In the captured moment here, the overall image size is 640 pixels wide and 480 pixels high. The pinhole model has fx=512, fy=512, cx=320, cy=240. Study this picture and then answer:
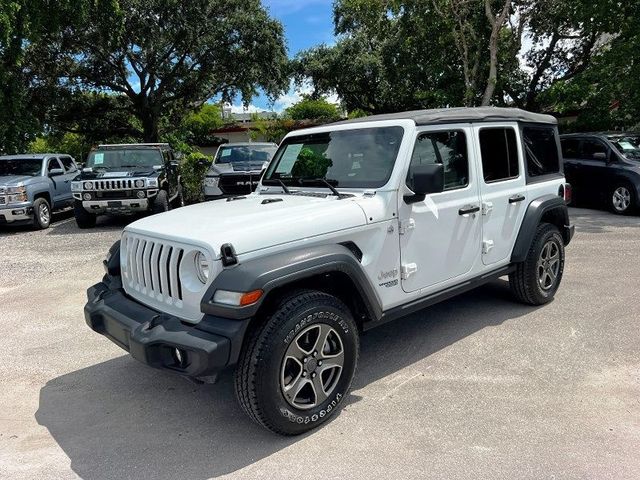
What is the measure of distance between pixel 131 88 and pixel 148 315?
21.4 metres

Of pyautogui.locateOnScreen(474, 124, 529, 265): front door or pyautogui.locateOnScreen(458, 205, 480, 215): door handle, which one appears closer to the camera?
pyautogui.locateOnScreen(458, 205, 480, 215): door handle

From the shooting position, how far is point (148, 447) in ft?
10.1

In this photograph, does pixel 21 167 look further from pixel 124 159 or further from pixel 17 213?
pixel 124 159

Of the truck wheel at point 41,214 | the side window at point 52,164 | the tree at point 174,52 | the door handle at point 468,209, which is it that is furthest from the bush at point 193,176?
the door handle at point 468,209

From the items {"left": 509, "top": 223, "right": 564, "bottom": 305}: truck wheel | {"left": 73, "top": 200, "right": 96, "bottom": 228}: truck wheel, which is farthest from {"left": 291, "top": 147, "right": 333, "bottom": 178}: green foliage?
{"left": 73, "top": 200, "right": 96, "bottom": 228}: truck wheel

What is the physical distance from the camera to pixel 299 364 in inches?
121

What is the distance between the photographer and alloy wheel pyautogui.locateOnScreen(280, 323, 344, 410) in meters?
3.04

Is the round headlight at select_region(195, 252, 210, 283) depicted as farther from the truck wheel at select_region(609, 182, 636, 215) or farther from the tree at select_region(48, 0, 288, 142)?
the tree at select_region(48, 0, 288, 142)

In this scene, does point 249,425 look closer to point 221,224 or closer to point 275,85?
point 221,224

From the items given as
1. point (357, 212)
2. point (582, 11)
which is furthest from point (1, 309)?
point (582, 11)

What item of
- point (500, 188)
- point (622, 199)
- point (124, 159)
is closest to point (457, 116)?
point (500, 188)

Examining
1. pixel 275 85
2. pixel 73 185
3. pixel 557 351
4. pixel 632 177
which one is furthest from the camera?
pixel 275 85

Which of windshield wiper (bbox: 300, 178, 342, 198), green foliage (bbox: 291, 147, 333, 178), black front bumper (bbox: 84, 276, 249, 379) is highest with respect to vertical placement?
green foliage (bbox: 291, 147, 333, 178)

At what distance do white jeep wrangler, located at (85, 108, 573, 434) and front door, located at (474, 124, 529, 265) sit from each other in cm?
2
